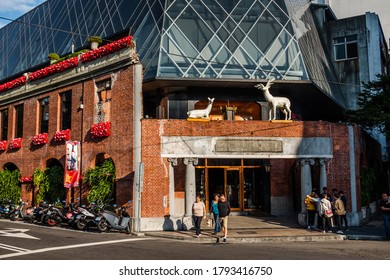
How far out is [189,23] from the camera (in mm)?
24719

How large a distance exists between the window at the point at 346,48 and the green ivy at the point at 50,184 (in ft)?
77.8

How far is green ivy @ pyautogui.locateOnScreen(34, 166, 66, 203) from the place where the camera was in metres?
24.1

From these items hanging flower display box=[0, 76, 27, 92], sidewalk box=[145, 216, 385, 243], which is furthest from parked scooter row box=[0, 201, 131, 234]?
hanging flower display box=[0, 76, 27, 92]

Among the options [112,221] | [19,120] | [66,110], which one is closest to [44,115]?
[66,110]

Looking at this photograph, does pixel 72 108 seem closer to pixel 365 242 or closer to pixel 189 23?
pixel 189 23

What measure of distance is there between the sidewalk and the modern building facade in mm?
1144

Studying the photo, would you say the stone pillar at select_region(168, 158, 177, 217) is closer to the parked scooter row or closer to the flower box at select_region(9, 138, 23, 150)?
the parked scooter row

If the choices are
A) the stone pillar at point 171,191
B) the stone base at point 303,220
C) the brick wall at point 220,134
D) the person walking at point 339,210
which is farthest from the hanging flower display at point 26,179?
the person walking at point 339,210

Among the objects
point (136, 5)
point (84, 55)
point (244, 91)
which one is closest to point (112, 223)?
point (84, 55)

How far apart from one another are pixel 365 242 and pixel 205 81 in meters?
12.0

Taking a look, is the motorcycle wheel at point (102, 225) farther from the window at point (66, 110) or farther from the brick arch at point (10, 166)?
the brick arch at point (10, 166)

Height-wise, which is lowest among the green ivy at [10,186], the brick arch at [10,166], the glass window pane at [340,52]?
the green ivy at [10,186]

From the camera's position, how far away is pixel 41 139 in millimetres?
25141

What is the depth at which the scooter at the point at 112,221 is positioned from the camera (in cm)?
1791
